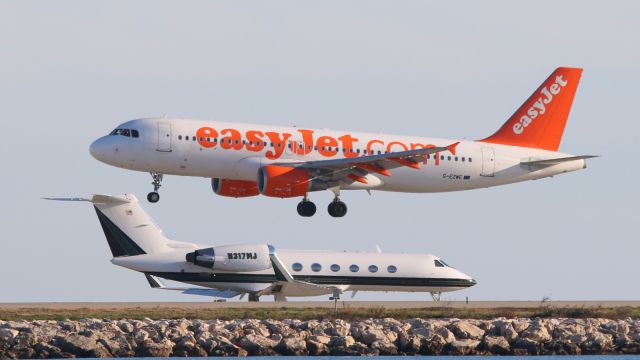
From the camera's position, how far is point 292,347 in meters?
60.0

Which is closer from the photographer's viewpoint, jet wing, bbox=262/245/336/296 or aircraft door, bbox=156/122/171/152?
aircraft door, bbox=156/122/171/152

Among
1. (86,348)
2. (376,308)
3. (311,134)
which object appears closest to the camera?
(86,348)

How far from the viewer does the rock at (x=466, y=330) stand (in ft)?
202

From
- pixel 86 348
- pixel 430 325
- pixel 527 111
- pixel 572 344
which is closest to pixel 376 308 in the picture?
pixel 430 325

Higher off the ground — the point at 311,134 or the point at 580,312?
the point at 311,134

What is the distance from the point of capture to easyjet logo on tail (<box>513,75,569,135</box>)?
262 feet

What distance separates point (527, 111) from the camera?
80750mm

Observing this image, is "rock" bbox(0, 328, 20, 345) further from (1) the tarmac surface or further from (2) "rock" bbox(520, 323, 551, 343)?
(2) "rock" bbox(520, 323, 551, 343)

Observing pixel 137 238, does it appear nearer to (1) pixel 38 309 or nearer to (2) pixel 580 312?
(1) pixel 38 309

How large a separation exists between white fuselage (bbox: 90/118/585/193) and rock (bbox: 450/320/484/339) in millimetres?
12604

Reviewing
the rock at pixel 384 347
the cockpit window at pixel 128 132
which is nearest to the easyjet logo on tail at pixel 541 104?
the cockpit window at pixel 128 132

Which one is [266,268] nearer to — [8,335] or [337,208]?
[337,208]

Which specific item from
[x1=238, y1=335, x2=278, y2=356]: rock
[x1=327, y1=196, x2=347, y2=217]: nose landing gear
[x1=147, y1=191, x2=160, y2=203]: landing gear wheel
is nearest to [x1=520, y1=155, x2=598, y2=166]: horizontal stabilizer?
[x1=327, y1=196, x2=347, y2=217]: nose landing gear

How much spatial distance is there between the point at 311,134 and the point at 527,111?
14007mm
